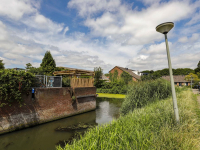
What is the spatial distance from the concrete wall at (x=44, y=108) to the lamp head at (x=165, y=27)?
9462 millimetres

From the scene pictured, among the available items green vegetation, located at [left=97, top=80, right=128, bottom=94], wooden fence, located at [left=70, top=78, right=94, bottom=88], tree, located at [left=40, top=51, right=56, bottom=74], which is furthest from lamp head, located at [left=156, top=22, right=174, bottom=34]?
green vegetation, located at [left=97, top=80, right=128, bottom=94]

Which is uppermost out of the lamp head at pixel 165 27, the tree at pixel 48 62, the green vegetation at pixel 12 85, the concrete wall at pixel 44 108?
the tree at pixel 48 62

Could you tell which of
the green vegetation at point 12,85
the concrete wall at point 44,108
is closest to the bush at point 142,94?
the concrete wall at point 44,108

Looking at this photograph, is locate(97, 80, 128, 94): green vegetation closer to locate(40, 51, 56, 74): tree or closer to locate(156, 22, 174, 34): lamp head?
locate(40, 51, 56, 74): tree

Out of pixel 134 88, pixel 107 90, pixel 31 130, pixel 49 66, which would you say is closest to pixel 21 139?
pixel 31 130

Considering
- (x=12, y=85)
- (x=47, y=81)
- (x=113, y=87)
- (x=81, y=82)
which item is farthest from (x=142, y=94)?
(x=113, y=87)

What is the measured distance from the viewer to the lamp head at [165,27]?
384 centimetres

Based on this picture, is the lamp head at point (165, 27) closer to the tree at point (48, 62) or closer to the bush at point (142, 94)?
the bush at point (142, 94)

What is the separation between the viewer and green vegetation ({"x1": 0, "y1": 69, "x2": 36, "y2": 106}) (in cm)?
778

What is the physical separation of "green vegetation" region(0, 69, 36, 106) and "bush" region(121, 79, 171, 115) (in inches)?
279

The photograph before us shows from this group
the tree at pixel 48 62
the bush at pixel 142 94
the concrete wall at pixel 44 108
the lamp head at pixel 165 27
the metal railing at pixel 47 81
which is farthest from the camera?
the tree at pixel 48 62

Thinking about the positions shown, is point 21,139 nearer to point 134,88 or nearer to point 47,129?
point 47,129

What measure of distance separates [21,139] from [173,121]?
826 cm

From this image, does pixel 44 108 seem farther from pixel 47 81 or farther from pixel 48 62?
pixel 48 62
